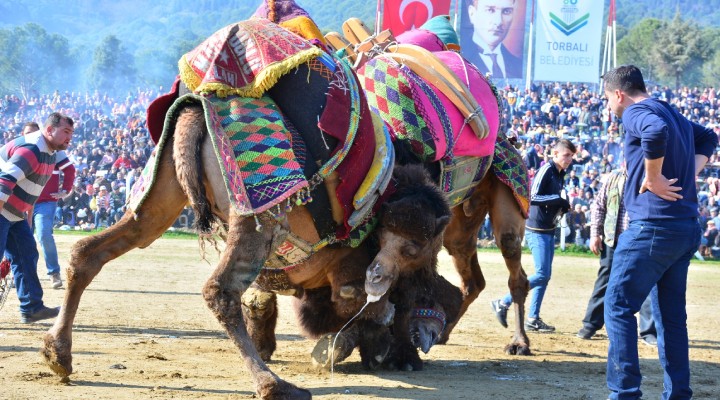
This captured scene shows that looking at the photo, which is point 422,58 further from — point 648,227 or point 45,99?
point 45,99

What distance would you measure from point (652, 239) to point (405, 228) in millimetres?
1497

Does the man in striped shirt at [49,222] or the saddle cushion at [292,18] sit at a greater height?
the saddle cushion at [292,18]

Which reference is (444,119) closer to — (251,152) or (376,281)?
(376,281)

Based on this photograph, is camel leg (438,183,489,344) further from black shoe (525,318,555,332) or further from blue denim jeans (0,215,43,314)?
blue denim jeans (0,215,43,314)

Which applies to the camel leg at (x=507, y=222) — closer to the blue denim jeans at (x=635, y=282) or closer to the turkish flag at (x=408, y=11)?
the blue denim jeans at (x=635, y=282)

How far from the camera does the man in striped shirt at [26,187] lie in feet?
26.3

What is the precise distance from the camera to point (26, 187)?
823cm

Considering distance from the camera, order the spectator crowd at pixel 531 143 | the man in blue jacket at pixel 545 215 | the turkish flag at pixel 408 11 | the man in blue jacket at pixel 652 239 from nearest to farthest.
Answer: the man in blue jacket at pixel 652 239 → the man in blue jacket at pixel 545 215 → the spectator crowd at pixel 531 143 → the turkish flag at pixel 408 11

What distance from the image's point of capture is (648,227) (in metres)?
5.26

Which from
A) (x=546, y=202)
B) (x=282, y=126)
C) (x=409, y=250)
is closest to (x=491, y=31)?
(x=546, y=202)

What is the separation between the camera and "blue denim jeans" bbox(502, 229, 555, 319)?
373 inches

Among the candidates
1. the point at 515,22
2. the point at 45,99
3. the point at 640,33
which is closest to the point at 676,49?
the point at 640,33

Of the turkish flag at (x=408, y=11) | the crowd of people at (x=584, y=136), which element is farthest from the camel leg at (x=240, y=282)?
the turkish flag at (x=408, y=11)

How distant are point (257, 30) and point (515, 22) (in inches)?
1569
